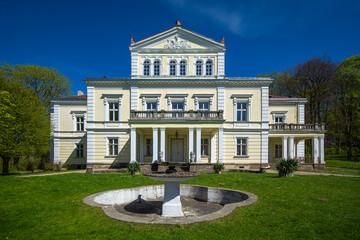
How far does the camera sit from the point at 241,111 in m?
23.0

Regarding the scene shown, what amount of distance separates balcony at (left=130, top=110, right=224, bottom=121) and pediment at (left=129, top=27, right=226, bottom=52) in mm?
7503

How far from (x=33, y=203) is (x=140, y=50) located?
725 inches

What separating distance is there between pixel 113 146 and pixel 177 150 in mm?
7031

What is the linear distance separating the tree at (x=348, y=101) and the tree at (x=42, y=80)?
45.7 metres

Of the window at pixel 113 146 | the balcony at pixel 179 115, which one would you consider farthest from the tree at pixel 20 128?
the balcony at pixel 179 115

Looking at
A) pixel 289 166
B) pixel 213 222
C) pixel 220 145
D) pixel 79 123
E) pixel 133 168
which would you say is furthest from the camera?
pixel 79 123

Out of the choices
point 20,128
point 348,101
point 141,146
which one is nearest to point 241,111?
→ point 141,146

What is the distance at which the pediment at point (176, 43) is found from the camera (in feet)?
74.9

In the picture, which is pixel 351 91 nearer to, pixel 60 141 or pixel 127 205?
pixel 127 205

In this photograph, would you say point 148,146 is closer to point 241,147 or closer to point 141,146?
point 141,146

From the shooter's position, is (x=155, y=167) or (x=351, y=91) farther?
(x=351, y=91)

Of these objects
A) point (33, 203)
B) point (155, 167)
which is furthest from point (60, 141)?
point (33, 203)

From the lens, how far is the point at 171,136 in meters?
23.0

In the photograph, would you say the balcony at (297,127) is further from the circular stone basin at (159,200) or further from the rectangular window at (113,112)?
the rectangular window at (113,112)
